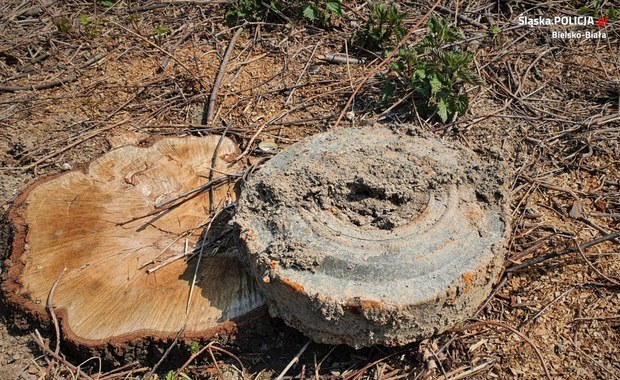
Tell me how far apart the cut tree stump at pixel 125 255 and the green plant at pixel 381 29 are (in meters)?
1.64

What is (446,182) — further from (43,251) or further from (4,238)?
(4,238)

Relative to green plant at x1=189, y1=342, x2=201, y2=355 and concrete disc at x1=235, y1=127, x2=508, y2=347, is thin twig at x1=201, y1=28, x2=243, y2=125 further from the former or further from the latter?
green plant at x1=189, y1=342, x2=201, y2=355

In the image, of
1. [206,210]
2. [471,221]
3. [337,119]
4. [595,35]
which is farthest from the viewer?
[595,35]

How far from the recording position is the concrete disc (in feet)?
6.10

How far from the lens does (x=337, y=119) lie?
327cm

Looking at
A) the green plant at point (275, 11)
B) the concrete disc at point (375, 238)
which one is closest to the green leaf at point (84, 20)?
the green plant at point (275, 11)

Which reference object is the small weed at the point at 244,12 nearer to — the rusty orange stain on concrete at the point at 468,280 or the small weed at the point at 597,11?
the small weed at the point at 597,11

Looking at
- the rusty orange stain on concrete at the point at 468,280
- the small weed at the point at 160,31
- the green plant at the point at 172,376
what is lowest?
the green plant at the point at 172,376

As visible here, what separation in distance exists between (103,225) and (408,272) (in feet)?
4.53

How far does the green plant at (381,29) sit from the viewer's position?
3.60 meters

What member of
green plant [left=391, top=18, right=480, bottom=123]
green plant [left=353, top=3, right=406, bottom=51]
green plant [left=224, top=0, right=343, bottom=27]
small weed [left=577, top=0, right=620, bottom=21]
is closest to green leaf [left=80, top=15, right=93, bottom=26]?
green plant [left=224, top=0, right=343, bottom=27]

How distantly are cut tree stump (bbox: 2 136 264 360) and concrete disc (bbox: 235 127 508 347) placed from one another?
257mm

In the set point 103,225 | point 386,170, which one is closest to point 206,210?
point 103,225

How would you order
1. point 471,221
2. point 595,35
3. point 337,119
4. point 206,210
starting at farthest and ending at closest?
point 595,35, point 337,119, point 206,210, point 471,221
